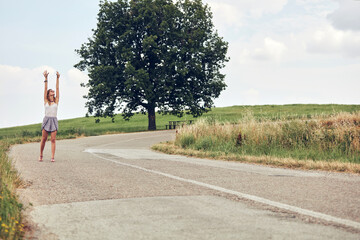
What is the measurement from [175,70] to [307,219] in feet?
107

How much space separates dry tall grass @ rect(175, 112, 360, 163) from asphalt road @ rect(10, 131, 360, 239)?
4.32 meters

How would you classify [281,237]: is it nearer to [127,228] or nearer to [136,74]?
[127,228]

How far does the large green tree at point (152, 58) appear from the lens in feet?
118

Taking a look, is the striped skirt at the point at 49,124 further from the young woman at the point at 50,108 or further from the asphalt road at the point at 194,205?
the asphalt road at the point at 194,205

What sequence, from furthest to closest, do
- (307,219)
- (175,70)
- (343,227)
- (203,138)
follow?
(175,70), (203,138), (307,219), (343,227)

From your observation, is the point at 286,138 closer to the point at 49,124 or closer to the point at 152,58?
the point at 49,124

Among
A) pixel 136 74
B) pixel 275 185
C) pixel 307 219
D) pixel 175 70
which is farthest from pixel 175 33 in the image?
pixel 307 219

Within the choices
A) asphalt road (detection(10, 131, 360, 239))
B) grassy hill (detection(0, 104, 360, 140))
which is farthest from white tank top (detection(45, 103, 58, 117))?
grassy hill (detection(0, 104, 360, 140))

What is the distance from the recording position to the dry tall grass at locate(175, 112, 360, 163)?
12.8 metres

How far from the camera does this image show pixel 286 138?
14898 mm

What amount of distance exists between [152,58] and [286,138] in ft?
80.5

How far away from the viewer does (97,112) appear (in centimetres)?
3772

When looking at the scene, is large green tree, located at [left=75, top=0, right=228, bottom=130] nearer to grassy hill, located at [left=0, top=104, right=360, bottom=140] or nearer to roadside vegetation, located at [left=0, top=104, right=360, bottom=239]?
grassy hill, located at [left=0, top=104, right=360, bottom=140]

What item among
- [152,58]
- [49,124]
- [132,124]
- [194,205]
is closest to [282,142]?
[49,124]
